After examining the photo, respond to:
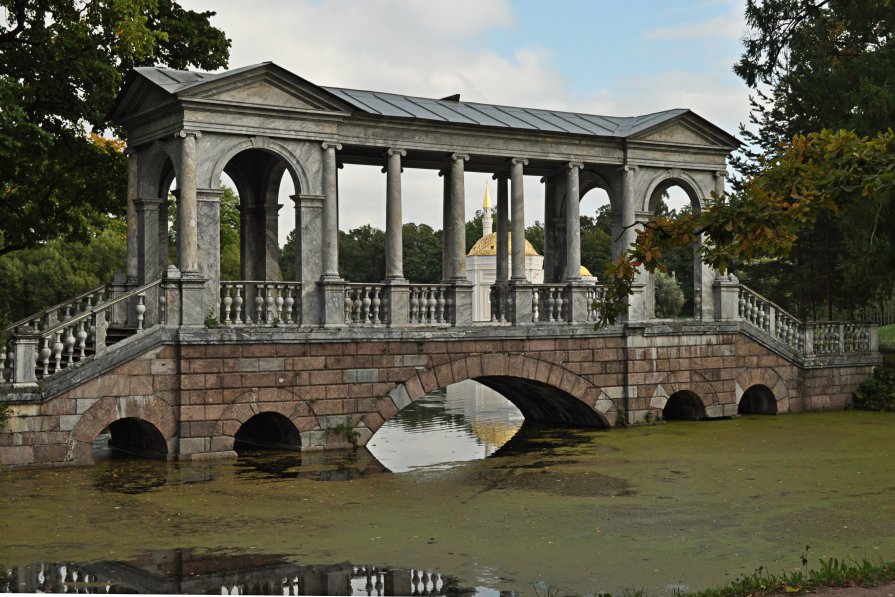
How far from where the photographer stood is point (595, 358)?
2181 cm

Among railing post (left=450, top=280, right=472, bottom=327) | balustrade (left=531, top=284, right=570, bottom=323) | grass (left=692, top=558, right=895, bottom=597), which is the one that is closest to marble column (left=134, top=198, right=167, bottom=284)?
railing post (left=450, top=280, right=472, bottom=327)

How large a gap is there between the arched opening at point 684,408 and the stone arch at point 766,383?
39.5 inches

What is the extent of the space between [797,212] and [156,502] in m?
8.73

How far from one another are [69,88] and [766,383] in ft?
50.6

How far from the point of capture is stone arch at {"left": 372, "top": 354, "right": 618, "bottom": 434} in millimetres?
19484

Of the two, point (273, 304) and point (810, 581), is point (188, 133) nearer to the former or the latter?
point (273, 304)

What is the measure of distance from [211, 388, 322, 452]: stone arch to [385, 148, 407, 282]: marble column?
298cm

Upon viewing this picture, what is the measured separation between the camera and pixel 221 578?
10516 mm

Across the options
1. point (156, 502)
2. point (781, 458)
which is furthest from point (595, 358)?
point (156, 502)

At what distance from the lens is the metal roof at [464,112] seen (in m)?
18.8

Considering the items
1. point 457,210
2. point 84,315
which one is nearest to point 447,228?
point 457,210

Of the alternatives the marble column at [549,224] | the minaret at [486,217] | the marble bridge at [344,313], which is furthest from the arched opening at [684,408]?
the minaret at [486,217]

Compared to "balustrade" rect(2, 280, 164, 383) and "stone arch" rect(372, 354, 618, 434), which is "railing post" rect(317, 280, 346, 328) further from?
"balustrade" rect(2, 280, 164, 383)

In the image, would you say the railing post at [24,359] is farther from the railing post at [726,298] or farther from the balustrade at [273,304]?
the railing post at [726,298]
